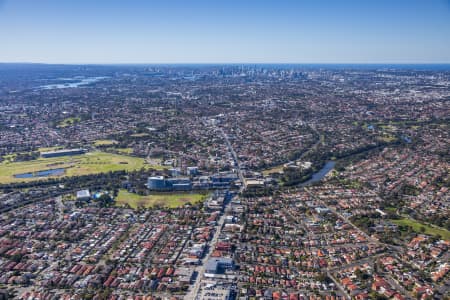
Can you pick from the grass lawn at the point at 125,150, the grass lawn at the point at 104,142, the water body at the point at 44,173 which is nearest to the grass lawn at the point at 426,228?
the grass lawn at the point at 125,150

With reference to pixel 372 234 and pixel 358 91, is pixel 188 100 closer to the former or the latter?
pixel 358 91

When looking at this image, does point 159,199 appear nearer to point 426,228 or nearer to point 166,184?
point 166,184

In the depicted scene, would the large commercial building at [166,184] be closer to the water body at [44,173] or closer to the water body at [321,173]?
the water body at [321,173]

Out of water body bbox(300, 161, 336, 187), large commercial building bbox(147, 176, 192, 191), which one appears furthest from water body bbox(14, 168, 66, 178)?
water body bbox(300, 161, 336, 187)

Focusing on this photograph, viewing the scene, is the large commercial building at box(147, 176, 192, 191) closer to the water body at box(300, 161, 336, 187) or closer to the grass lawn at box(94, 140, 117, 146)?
the water body at box(300, 161, 336, 187)

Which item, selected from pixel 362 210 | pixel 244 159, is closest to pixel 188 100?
pixel 244 159

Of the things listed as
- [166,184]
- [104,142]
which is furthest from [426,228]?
[104,142]
